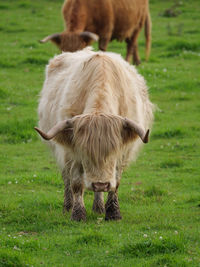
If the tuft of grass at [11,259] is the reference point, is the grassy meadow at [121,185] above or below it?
below

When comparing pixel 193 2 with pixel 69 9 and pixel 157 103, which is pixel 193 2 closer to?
pixel 69 9

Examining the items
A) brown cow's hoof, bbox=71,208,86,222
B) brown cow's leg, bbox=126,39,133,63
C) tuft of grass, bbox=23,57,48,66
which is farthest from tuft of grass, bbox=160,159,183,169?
brown cow's leg, bbox=126,39,133,63

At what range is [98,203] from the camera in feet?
22.5

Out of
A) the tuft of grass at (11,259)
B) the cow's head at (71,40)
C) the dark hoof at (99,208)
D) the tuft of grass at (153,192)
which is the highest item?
the cow's head at (71,40)

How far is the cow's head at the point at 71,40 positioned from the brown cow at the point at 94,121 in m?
5.59

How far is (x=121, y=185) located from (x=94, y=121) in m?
2.94

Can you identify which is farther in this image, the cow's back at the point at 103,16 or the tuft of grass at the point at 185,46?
the tuft of grass at the point at 185,46

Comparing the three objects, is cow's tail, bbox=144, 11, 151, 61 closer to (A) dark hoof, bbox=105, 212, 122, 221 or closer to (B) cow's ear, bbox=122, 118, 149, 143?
(A) dark hoof, bbox=105, 212, 122, 221

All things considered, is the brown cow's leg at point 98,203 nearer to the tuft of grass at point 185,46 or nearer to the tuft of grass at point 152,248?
the tuft of grass at point 152,248

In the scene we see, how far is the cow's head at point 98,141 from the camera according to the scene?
5.41 metres

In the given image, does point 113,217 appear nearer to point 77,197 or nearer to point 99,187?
point 77,197

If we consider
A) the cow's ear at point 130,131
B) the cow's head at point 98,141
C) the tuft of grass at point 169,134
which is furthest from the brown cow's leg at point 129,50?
the cow's head at point 98,141

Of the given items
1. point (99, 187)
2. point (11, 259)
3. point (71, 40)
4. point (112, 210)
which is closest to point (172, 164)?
point (112, 210)

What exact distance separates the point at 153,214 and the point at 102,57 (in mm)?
1835
